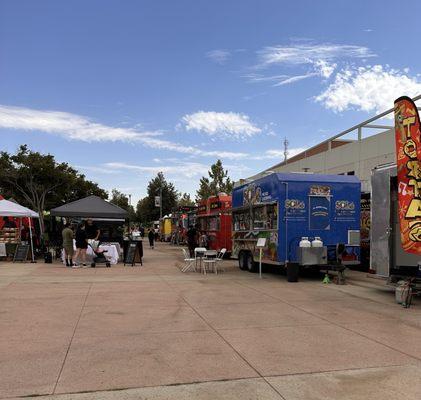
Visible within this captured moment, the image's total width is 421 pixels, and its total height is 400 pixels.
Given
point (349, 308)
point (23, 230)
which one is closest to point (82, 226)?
point (23, 230)

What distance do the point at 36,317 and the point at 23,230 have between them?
16.9 m

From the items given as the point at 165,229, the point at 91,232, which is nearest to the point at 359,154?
the point at 91,232

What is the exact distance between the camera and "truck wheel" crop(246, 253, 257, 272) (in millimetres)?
16438

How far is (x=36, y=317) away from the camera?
812 cm

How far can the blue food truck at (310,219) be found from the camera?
13883 mm

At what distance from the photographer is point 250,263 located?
1661 centimetres

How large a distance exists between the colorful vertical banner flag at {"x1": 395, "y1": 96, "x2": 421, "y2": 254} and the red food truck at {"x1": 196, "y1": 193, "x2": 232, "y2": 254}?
42.3 feet

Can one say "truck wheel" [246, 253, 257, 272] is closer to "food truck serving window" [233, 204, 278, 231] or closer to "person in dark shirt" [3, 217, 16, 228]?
"food truck serving window" [233, 204, 278, 231]

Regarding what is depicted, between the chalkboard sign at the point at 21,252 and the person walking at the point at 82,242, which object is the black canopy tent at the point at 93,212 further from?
the person walking at the point at 82,242

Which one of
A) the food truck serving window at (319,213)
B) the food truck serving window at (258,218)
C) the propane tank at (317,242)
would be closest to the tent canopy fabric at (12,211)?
the food truck serving window at (258,218)

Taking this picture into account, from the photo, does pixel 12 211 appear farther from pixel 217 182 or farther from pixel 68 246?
pixel 217 182

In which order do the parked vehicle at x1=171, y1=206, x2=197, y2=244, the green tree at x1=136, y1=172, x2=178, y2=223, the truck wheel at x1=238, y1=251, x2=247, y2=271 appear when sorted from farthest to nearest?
1. the green tree at x1=136, y1=172, x2=178, y2=223
2. the parked vehicle at x1=171, y1=206, x2=197, y2=244
3. the truck wheel at x1=238, y1=251, x2=247, y2=271

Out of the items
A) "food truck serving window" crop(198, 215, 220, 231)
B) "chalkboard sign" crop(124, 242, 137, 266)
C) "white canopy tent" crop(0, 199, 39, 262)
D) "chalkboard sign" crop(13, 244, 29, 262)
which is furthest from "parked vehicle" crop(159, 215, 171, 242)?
"chalkboard sign" crop(124, 242, 137, 266)

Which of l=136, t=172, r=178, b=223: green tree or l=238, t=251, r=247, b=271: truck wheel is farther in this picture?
l=136, t=172, r=178, b=223: green tree
